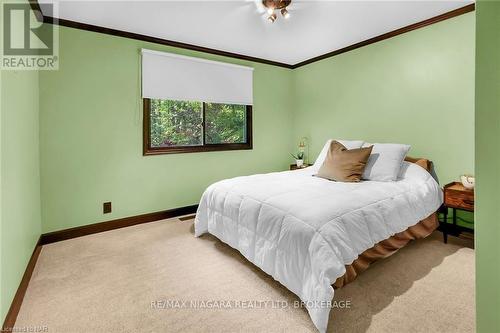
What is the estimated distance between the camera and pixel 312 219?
5.96 feet

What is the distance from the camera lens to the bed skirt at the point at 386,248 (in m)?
1.86

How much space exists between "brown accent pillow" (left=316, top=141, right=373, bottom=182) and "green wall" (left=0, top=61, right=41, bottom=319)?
265cm

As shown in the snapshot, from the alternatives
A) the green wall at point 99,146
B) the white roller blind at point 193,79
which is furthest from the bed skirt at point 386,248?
the white roller blind at point 193,79

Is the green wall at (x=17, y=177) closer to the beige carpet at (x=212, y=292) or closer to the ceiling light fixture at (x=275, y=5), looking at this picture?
the beige carpet at (x=212, y=292)

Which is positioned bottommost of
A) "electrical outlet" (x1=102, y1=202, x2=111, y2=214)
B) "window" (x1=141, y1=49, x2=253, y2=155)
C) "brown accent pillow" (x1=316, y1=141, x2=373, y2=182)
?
"electrical outlet" (x1=102, y1=202, x2=111, y2=214)

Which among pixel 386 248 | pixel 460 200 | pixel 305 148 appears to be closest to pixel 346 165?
pixel 386 248

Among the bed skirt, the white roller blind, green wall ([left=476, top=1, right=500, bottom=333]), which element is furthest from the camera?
→ the white roller blind

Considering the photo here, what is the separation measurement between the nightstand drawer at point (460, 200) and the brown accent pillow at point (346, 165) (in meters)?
0.82

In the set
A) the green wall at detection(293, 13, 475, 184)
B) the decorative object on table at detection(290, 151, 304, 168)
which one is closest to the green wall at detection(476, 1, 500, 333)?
the green wall at detection(293, 13, 475, 184)

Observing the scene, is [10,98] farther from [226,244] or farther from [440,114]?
[440,114]

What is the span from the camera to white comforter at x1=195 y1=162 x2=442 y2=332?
5.53 ft

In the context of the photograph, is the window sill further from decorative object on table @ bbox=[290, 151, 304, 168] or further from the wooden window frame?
decorative object on table @ bbox=[290, 151, 304, 168]

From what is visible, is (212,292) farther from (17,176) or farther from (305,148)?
(305,148)

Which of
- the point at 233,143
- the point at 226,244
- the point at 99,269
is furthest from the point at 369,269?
the point at 233,143
